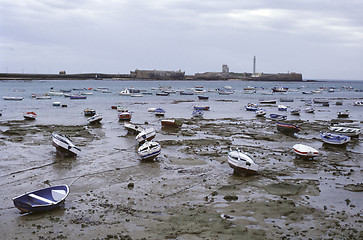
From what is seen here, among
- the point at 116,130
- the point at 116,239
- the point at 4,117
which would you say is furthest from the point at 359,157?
the point at 4,117

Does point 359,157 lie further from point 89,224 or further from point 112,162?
point 89,224

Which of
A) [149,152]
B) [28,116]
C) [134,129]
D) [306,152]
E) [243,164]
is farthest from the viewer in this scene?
[28,116]

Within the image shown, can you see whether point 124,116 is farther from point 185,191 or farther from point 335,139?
point 185,191

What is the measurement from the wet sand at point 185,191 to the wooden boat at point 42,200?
1.06ft

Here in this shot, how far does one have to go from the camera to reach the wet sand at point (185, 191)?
13.6 m

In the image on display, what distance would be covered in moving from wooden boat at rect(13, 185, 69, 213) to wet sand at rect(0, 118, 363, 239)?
0.32 m

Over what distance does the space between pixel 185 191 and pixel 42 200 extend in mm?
6692

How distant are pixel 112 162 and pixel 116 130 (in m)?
14.0

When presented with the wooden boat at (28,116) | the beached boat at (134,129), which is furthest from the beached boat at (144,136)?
the wooden boat at (28,116)

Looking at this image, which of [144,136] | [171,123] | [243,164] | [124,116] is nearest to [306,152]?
[243,164]

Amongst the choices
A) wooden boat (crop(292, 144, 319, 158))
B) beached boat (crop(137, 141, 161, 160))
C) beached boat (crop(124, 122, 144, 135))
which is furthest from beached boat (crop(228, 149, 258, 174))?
beached boat (crop(124, 122, 144, 135))

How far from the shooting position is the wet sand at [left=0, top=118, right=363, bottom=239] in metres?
13.6

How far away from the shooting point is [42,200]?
51.2 ft

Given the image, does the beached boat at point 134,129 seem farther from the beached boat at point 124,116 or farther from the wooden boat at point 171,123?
the beached boat at point 124,116
